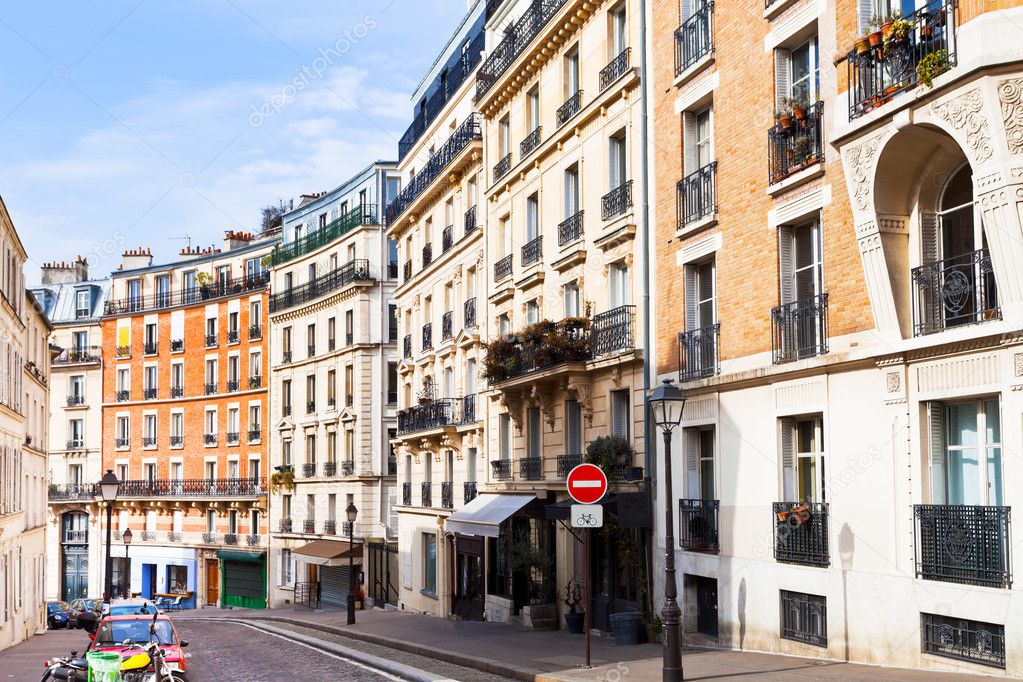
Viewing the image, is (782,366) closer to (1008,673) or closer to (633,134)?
(1008,673)

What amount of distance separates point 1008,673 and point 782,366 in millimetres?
6118

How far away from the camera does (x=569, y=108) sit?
28.8m

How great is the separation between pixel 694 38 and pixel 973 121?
9.22 metres

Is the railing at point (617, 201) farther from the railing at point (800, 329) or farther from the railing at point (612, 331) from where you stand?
the railing at point (800, 329)

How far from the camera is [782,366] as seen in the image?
61.7ft

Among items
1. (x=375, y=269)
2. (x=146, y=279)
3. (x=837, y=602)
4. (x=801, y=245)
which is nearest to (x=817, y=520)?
(x=837, y=602)

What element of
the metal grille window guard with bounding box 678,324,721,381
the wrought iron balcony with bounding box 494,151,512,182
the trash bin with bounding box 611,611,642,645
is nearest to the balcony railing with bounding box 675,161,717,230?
the metal grille window guard with bounding box 678,324,721,381

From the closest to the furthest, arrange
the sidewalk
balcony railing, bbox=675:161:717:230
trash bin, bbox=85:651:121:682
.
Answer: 1. trash bin, bbox=85:651:121:682
2. the sidewalk
3. balcony railing, bbox=675:161:717:230

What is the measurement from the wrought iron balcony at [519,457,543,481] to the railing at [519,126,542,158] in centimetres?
779

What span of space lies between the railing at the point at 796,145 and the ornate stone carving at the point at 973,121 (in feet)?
12.6

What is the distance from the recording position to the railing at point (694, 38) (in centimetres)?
2183

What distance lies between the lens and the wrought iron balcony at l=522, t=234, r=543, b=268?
101 feet

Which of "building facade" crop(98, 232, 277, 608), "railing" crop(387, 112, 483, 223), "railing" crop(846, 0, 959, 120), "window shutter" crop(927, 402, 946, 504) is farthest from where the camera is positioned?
"building facade" crop(98, 232, 277, 608)

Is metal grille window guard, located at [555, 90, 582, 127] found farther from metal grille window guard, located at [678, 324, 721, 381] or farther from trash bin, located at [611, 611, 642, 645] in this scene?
trash bin, located at [611, 611, 642, 645]
